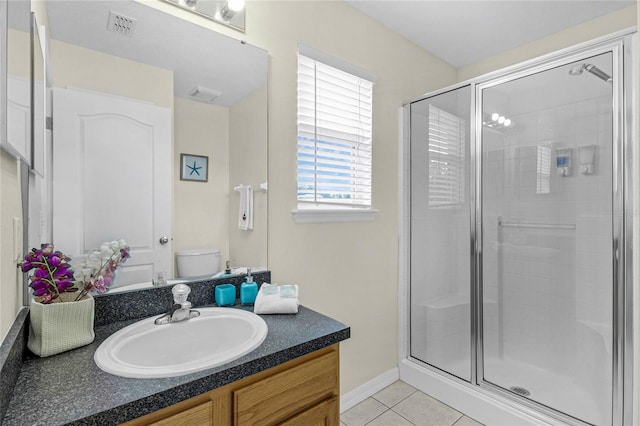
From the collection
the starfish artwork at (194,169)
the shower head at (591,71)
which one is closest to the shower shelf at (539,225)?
the shower head at (591,71)

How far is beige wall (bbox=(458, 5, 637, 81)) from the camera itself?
2.07m

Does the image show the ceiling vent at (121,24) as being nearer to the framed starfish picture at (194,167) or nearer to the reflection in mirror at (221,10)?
the reflection in mirror at (221,10)

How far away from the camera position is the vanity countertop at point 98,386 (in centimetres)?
69

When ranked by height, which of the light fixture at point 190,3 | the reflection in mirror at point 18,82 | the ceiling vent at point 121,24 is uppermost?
the light fixture at point 190,3

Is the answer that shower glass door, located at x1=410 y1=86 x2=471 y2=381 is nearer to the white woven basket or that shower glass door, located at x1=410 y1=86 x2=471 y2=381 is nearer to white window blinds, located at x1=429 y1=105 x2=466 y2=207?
white window blinds, located at x1=429 y1=105 x2=466 y2=207

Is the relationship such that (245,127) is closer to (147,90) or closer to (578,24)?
(147,90)

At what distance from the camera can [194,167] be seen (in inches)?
55.2

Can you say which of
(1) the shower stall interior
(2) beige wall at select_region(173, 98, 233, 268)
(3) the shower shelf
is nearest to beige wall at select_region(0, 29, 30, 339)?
(2) beige wall at select_region(173, 98, 233, 268)

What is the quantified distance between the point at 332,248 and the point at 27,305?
139 cm

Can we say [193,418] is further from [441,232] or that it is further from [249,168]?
[441,232]

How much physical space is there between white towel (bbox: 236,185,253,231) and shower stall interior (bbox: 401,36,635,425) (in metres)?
1.30

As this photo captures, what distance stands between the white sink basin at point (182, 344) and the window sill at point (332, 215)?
67 centimetres

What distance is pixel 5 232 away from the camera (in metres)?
0.77

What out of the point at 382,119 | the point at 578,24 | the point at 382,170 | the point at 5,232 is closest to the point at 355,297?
the point at 382,170
